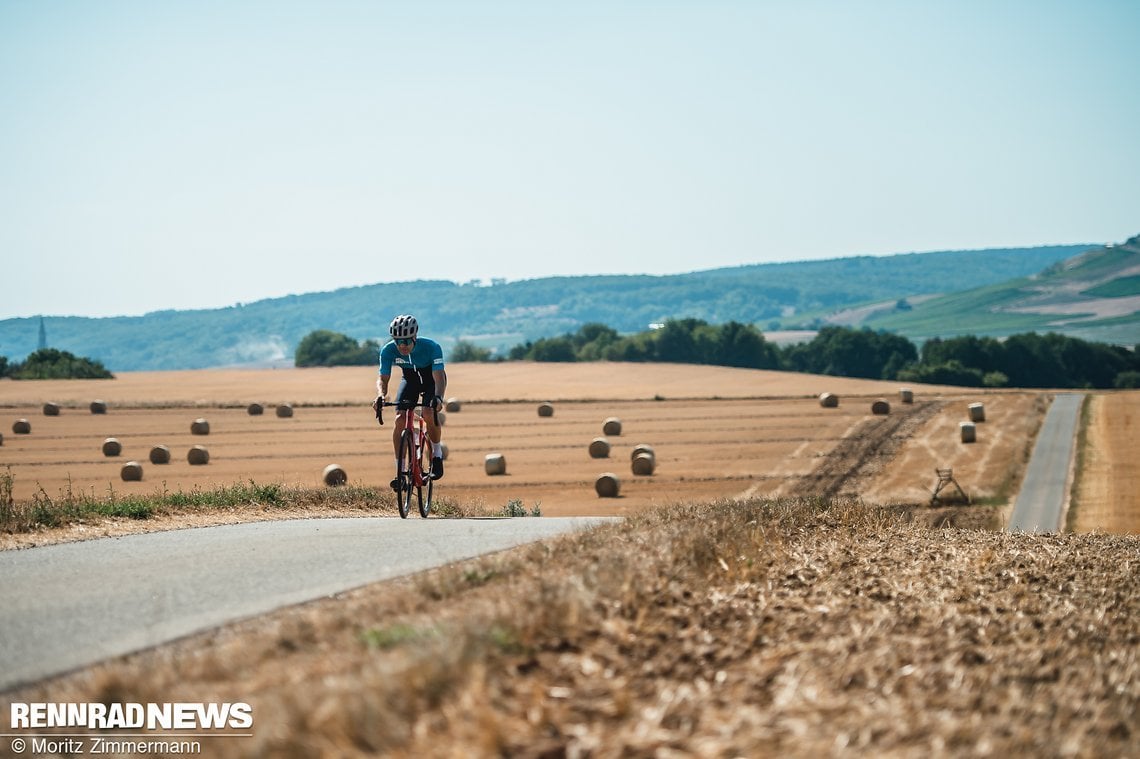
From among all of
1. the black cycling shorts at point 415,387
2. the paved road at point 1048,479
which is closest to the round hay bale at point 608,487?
the paved road at point 1048,479

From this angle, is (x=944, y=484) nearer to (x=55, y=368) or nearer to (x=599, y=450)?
(x=599, y=450)

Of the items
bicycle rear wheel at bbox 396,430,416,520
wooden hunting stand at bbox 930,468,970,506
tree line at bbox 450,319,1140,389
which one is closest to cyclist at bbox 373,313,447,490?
bicycle rear wheel at bbox 396,430,416,520

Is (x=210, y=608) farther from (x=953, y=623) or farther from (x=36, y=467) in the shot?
(x=36, y=467)

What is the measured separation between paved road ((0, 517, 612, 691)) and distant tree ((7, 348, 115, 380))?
4185 inches

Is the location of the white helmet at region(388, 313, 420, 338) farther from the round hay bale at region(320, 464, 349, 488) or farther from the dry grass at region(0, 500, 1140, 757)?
the round hay bale at region(320, 464, 349, 488)

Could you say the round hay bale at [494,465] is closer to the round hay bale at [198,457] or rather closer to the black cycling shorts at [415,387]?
the round hay bale at [198,457]

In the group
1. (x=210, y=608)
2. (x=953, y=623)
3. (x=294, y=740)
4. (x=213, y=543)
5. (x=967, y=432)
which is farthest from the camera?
(x=967, y=432)

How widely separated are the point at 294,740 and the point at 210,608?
3543 mm

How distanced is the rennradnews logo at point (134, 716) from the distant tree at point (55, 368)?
112267 mm

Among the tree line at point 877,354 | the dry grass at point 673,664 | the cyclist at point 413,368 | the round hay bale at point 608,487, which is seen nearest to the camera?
the dry grass at point 673,664

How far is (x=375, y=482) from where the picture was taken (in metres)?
40.2

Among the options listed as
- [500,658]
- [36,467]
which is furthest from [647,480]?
[500,658]

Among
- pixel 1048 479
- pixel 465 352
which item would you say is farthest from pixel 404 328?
pixel 465 352

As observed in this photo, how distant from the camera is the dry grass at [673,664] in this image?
510 centimetres
